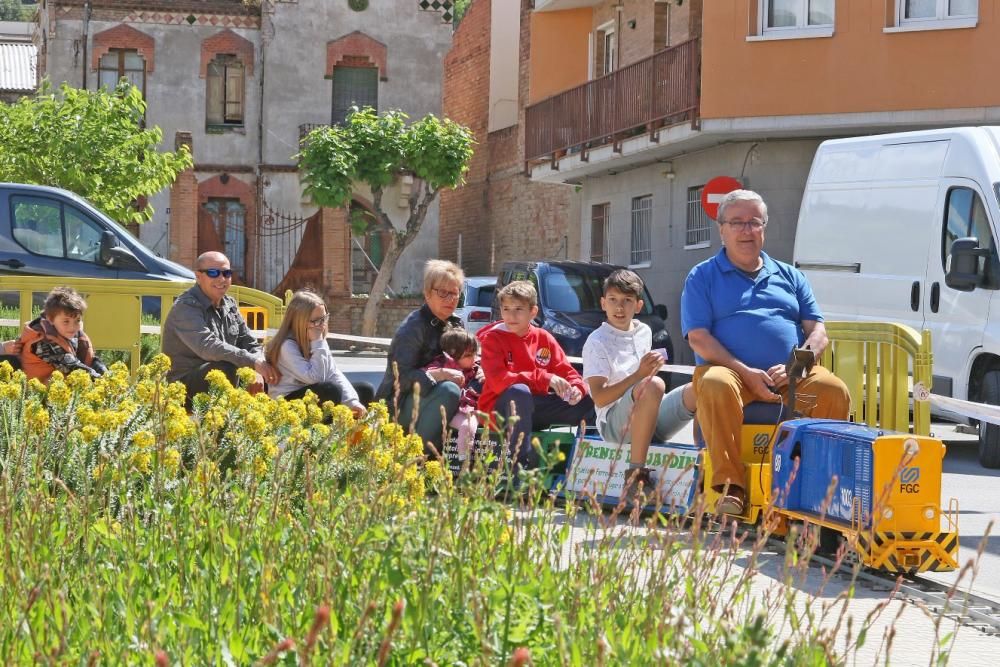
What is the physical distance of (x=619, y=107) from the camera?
97.5 feet

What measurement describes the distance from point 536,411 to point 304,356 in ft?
4.81

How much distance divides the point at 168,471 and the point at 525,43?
35.2 m

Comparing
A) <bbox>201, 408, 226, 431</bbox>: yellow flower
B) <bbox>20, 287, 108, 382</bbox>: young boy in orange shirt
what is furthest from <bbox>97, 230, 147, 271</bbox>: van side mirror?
<bbox>201, 408, 226, 431</bbox>: yellow flower

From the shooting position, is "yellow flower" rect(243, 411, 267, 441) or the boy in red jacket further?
the boy in red jacket

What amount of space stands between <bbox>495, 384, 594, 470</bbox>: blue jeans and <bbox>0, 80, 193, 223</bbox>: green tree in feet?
76.2

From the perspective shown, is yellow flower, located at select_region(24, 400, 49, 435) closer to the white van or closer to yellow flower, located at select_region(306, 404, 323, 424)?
yellow flower, located at select_region(306, 404, 323, 424)

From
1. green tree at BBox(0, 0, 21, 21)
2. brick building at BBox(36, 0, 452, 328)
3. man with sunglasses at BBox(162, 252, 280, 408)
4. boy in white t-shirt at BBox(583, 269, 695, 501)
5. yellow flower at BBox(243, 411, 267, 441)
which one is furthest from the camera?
green tree at BBox(0, 0, 21, 21)

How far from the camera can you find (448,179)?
41656 millimetres

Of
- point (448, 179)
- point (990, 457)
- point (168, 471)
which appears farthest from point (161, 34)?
point (168, 471)

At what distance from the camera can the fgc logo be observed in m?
7.39

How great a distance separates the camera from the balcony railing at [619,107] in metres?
26.8

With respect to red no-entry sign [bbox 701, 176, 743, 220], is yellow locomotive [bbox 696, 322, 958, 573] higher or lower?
lower

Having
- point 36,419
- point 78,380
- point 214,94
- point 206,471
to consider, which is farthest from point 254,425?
point 214,94

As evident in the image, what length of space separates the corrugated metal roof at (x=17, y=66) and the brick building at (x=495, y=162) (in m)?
13.6
